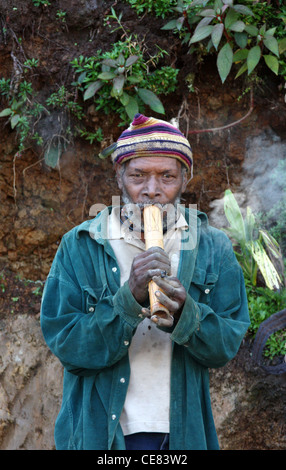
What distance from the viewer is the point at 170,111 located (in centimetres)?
520

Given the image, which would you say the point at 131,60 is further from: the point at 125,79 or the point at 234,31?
the point at 234,31

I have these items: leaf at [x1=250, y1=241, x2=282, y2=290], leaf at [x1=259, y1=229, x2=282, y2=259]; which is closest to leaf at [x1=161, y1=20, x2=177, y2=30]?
leaf at [x1=259, y1=229, x2=282, y2=259]

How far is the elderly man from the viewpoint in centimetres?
255

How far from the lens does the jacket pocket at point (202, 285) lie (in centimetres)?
278

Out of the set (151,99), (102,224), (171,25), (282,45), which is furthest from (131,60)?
(102,224)

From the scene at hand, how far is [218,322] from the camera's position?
2623 millimetres

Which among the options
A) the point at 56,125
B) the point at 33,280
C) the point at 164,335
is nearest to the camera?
the point at 164,335

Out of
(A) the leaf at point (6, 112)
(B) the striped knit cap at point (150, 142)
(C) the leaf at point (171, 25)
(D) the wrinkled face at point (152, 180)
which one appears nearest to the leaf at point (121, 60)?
(C) the leaf at point (171, 25)

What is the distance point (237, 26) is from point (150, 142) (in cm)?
234

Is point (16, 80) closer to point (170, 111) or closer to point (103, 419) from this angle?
point (170, 111)

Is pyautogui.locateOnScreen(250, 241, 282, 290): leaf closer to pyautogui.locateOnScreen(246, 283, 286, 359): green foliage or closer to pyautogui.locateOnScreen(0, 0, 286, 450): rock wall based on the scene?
pyautogui.locateOnScreen(246, 283, 286, 359): green foliage

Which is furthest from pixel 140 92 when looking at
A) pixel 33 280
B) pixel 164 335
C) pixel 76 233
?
pixel 164 335

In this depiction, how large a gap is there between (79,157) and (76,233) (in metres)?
2.45

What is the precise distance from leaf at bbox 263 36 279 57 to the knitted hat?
217 centimetres
